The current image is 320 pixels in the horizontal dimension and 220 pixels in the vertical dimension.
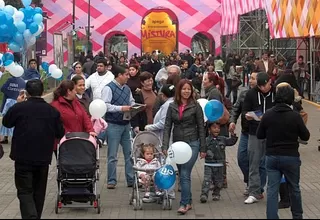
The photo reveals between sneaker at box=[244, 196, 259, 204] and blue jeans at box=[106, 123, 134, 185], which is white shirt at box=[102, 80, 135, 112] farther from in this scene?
sneaker at box=[244, 196, 259, 204]

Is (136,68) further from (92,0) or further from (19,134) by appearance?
(92,0)

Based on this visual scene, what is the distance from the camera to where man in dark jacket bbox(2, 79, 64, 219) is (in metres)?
7.74

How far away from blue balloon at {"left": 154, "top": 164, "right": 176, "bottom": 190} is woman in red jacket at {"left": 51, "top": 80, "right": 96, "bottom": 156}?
928 mm

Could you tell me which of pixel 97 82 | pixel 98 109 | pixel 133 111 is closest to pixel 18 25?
pixel 97 82

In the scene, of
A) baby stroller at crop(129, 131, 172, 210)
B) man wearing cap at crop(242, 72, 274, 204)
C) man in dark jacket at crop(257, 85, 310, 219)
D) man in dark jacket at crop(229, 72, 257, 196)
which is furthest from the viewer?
man in dark jacket at crop(229, 72, 257, 196)

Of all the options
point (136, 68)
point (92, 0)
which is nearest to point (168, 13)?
point (92, 0)

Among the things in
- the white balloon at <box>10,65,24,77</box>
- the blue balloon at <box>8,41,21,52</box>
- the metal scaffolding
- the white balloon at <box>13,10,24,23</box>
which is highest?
the metal scaffolding

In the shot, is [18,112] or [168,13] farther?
[168,13]

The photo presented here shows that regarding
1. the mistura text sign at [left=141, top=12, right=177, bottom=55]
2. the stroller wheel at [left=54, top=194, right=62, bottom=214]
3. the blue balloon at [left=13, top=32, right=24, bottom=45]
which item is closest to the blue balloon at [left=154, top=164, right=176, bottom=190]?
the stroller wheel at [left=54, top=194, right=62, bottom=214]

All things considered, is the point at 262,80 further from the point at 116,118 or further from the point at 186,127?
the point at 116,118

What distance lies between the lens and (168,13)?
4606 cm

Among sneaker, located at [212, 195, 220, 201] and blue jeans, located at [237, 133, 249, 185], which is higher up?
blue jeans, located at [237, 133, 249, 185]

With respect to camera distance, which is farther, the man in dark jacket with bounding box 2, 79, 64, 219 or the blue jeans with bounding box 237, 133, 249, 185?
the blue jeans with bounding box 237, 133, 249, 185

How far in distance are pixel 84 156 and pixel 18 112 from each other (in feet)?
3.96
